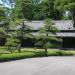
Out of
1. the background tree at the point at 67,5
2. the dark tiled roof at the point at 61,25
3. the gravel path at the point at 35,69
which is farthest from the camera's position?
the background tree at the point at 67,5

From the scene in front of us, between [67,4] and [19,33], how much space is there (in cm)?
1690

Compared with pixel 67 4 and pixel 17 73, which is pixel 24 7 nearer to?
pixel 67 4

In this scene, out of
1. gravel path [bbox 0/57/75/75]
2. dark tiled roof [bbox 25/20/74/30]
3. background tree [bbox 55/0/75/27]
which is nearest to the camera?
gravel path [bbox 0/57/75/75]

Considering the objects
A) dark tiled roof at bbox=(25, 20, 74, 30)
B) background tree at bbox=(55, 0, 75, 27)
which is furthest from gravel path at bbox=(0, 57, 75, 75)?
background tree at bbox=(55, 0, 75, 27)

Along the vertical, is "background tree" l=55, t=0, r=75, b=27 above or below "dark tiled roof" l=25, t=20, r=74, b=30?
above

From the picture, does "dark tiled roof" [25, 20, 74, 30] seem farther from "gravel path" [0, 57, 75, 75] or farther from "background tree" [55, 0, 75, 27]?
"gravel path" [0, 57, 75, 75]

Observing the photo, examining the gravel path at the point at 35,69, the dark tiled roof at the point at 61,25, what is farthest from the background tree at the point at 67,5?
the gravel path at the point at 35,69

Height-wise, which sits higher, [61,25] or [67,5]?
[67,5]

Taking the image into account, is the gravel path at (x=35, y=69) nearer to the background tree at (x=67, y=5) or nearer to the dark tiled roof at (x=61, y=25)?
the dark tiled roof at (x=61, y=25)

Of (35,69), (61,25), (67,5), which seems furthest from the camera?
(61,25)

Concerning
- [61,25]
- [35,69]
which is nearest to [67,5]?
[61,25]

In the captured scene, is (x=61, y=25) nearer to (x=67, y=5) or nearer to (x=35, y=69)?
(x=67, y=5)

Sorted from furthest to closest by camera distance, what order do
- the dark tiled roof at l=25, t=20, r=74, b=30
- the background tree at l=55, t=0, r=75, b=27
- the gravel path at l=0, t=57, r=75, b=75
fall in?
the background tree at l=55, t=0, r=75, b=27, the dark tiled roof at l=25, t=20, r=74, b=30, the gravel path at l=0, t=57, r=75, b=75

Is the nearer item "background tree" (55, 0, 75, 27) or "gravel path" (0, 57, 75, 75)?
"gravel path" (0, 57, 75, 75)
